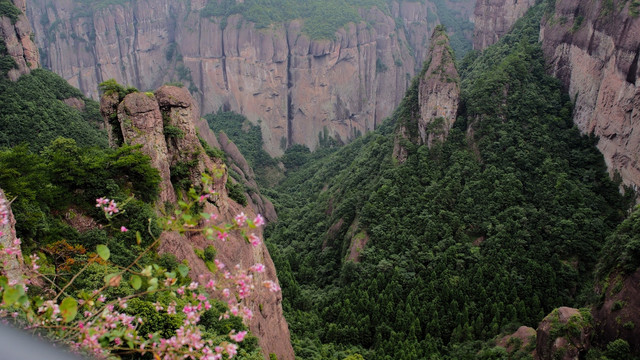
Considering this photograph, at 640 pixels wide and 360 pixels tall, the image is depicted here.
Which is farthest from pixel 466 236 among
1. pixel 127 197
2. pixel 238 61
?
pixel 238 61

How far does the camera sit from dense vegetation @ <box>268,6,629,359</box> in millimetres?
38750

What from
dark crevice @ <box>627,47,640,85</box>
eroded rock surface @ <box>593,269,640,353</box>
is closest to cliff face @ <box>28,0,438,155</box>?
dark crevice @ <box>627,47,640,85</box>

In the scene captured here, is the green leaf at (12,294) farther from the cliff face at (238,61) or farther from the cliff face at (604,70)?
the cliff face at (238,61)

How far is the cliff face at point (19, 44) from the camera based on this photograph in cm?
4831

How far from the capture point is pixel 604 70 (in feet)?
146

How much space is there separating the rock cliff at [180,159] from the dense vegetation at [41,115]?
20.0 m

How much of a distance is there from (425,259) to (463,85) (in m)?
30.2

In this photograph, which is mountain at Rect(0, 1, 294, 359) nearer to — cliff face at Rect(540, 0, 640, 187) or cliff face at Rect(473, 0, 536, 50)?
cliff face at Rect(540, 0, 640, 187)

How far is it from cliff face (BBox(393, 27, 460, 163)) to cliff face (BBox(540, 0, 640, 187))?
11864 mm

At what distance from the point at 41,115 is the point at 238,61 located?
250 feet

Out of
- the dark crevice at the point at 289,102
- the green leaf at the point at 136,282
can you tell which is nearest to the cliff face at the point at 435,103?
the green leaf at the point at 136,282

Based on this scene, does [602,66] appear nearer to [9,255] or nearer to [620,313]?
[620,313]

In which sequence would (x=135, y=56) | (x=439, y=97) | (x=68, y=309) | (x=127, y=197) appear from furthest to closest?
(x=135, y=56) → (x=439, y=97) → (x=127, y=197) → (x=68, y=309)

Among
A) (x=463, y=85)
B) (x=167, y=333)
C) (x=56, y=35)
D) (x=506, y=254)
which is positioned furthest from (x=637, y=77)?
(x=56, y=35)
